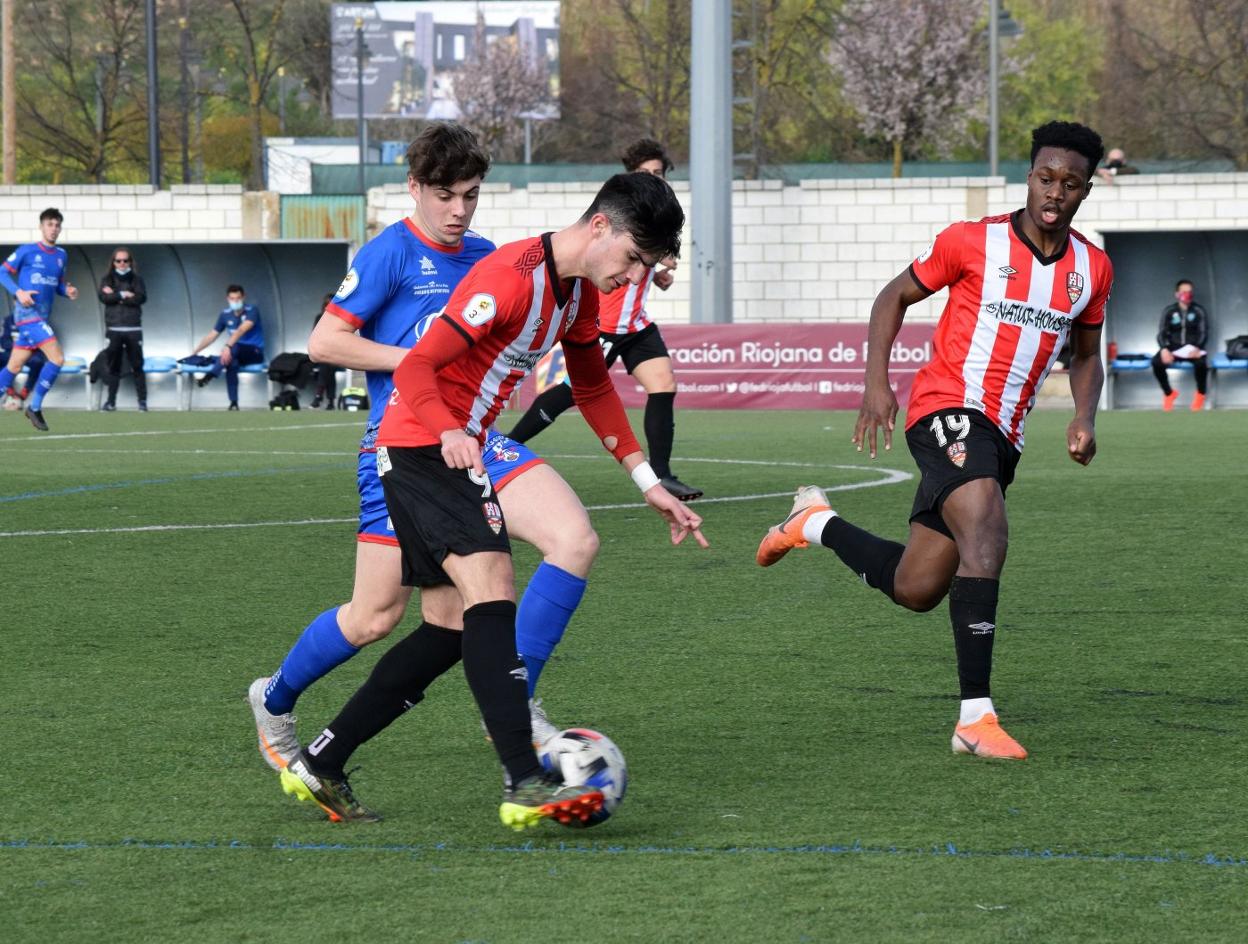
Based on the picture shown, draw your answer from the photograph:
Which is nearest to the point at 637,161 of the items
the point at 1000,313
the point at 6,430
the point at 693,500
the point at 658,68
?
the point at 693,500

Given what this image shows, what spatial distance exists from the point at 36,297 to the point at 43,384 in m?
1.06

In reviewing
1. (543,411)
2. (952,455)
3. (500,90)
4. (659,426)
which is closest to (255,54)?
(500,90)

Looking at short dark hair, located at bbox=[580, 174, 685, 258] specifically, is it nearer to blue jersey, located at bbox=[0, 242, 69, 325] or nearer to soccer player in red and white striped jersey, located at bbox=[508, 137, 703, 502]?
soccer player in red and white striped jersey, located at bbox=[508, 137, 703, 502]

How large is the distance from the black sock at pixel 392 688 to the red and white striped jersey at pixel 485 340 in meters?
0.45

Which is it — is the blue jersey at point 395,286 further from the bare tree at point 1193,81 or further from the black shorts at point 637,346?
the bare tree at point 1193,81

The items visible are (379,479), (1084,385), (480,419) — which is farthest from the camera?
(1084,385)

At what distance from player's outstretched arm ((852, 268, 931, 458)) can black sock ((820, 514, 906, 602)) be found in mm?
363

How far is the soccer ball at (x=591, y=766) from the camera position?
4.13 m

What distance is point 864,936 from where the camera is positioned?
3.42m

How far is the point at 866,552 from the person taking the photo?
604cm

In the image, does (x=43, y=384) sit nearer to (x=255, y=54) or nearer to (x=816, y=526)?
(x=816, y=526)

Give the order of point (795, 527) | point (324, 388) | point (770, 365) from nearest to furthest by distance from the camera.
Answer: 1. point (795, 527)
2. point (770, 365)
3. point (324, 388)

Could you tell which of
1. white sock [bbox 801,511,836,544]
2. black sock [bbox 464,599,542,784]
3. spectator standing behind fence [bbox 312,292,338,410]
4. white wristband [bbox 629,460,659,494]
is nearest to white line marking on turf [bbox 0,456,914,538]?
white sock [bbox 801,511,836,544]

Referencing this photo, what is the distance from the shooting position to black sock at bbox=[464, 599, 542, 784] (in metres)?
4.13
